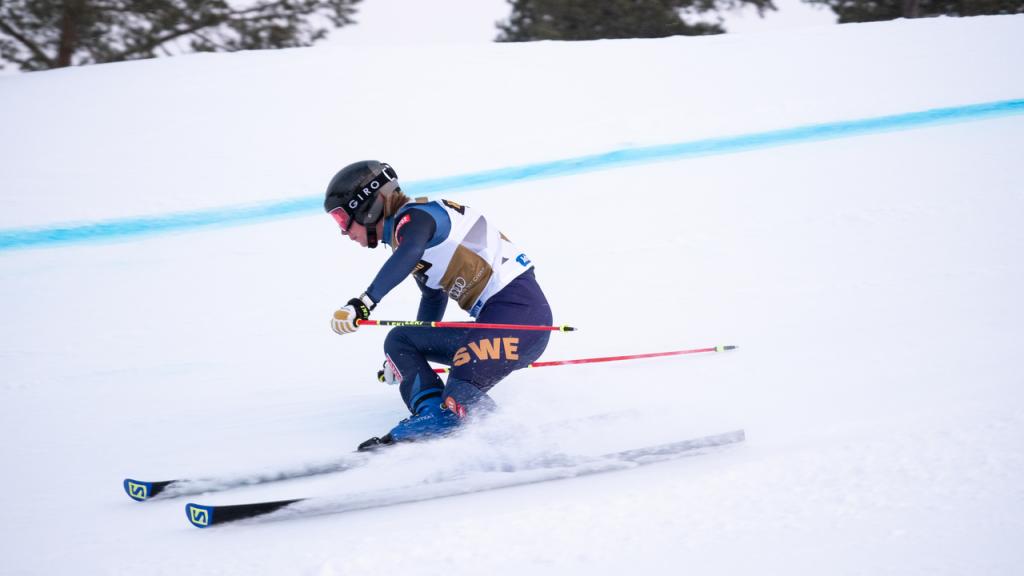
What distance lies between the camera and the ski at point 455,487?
239cm

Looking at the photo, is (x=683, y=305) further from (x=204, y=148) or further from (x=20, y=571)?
(x=204, y=148)

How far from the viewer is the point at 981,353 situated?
344 cm

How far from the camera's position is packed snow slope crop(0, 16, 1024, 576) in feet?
7.64

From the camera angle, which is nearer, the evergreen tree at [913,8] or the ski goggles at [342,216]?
the ski goggles at [342,216]

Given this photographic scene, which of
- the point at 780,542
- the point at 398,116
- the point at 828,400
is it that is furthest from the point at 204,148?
the point at 780,542

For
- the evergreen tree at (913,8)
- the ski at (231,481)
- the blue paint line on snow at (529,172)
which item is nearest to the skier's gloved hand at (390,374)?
the ski at (231,481)

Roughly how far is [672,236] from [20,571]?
372 centimetres

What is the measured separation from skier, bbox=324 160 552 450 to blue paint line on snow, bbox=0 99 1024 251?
2.99 meters

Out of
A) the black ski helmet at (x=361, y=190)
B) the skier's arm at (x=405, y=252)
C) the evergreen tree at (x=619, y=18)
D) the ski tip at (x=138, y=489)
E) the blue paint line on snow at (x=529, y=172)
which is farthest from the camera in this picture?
the evergreen tree at (x=619, y=18)

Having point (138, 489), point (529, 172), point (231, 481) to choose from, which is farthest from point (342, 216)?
point (529, 172)

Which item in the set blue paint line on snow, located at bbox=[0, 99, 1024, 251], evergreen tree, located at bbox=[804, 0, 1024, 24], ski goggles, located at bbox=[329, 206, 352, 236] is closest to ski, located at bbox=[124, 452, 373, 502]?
ski goggles, located at bbox=[329, 206, 352, 236]

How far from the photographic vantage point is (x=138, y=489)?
2625 millimetres

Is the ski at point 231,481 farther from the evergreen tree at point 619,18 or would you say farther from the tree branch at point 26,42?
the evergreen tree at point 619,18

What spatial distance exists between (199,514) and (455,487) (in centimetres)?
68
